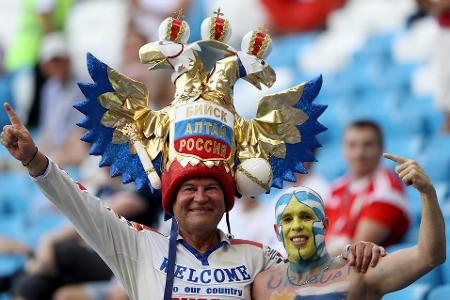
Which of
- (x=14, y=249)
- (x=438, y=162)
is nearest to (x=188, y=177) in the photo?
(x=438, y=162)

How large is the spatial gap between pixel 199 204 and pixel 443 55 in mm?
3345

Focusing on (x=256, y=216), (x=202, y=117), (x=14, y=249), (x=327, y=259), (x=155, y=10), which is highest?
(x=155, y=10)

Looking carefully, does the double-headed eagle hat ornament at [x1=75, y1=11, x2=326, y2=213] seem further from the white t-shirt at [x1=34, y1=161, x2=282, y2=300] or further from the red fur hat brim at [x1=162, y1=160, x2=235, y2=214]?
the white t-shirt at [x1=34, y1=161, x2=282, y2=300]

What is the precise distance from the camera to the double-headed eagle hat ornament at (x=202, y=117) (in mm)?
4102

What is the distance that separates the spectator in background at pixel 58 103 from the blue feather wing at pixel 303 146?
452cm

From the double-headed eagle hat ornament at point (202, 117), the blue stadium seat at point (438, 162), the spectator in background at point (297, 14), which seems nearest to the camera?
the double-headed eagle hat ornament at point (202, 117)

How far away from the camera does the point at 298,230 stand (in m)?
3.79

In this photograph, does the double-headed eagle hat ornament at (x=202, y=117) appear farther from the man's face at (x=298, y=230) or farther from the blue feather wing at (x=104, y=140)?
the man's face at (x=298, y=230)

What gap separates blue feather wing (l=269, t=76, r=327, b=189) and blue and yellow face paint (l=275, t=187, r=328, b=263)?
1.47ft

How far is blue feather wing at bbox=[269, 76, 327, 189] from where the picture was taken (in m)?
4.31

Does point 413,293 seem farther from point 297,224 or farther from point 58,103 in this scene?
point 58,103

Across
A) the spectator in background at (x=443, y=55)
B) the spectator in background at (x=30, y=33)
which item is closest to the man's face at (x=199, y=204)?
the spectator in background at (x=443, y=55)

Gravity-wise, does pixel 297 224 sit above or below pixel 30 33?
below

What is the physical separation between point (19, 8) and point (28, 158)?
7.54m
